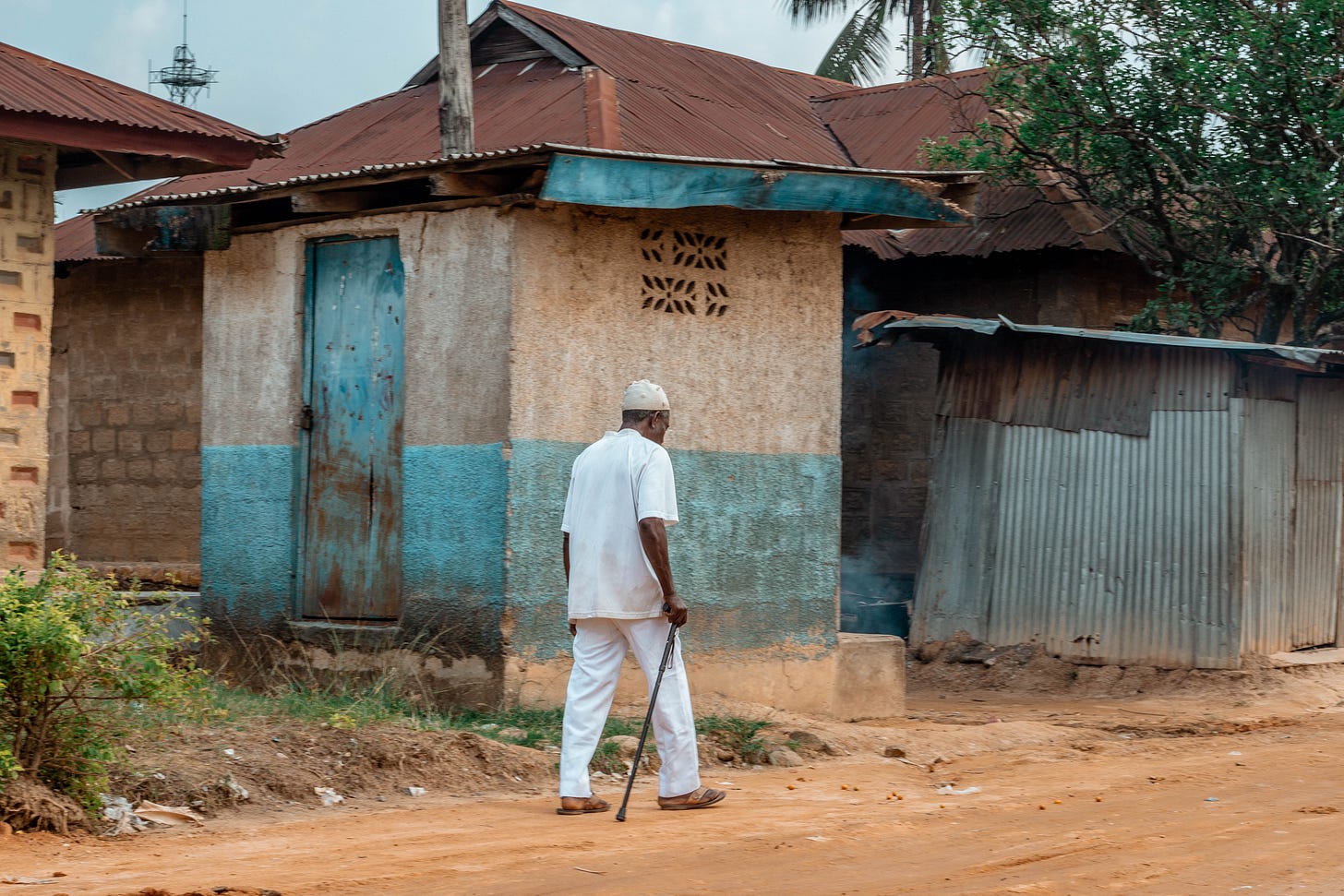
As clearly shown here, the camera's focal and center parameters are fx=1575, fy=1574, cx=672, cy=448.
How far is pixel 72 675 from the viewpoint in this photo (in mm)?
5738

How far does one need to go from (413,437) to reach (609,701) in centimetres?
258

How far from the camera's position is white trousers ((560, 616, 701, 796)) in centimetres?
632

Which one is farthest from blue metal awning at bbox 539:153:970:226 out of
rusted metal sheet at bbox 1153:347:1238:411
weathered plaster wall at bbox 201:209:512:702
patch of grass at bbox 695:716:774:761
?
rusted metal sheet at bbox 1153:347:1238:411

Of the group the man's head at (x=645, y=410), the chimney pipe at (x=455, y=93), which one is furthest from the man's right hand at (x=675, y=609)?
the chimney pipe at (x=455, y=93)

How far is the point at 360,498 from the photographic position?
8.75 metres

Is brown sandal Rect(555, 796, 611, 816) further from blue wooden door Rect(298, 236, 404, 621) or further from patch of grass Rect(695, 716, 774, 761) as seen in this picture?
blue wooden door Rect(298, 236, 404, 621)

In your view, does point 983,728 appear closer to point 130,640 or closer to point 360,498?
point 360,498

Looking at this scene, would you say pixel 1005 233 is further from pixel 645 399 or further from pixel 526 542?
pixel 645 399

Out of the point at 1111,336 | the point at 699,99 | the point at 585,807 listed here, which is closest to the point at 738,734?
the point at 585,807

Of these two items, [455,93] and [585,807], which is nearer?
[585,807]

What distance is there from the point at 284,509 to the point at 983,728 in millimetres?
4180

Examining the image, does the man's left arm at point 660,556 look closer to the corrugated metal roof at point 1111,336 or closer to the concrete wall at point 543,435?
the concrete wall at point 543,435

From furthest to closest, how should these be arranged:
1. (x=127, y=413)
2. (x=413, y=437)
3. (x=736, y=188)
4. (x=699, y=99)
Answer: (x=699, y=99) < (x=127, y=413) < (x=413, y=437) < (x=736, y=188)

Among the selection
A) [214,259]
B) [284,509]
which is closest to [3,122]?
[214,259]
